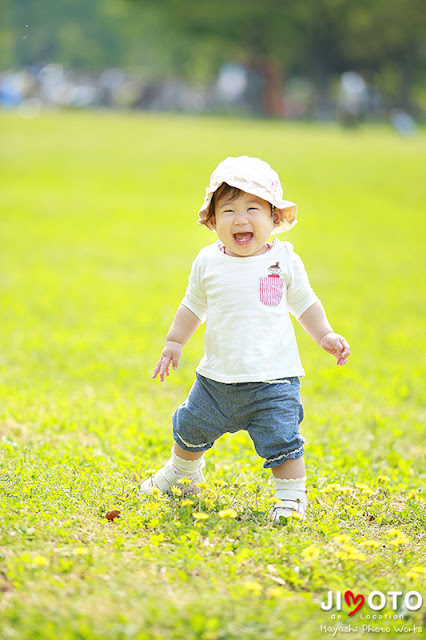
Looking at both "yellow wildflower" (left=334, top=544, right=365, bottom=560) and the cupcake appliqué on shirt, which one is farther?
the cupcake appliqué on shirt

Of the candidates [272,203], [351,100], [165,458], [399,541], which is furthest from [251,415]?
[351,100]

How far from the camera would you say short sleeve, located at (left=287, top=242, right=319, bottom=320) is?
12.4 feet

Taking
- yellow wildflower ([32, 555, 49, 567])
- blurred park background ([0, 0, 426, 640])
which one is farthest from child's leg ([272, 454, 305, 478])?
yellow wildflower ([32, 555, 49, 567])

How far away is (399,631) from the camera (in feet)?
9.23

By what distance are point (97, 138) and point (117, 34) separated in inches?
2370

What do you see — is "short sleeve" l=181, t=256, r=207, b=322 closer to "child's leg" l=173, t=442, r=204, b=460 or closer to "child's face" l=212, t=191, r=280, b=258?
"child's face" l=212, t=191, r=280, b=258

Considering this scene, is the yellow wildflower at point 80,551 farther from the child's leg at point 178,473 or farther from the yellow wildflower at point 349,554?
the yellow wildflower at point 349,554

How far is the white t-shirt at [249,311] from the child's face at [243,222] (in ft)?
0.24

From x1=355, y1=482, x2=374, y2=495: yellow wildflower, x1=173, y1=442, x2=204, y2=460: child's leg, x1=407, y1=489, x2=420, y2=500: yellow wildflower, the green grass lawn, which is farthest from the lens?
x1=407, y1=489, x2=420, y2=500: yellow wildflower

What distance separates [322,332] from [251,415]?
0.50 metres

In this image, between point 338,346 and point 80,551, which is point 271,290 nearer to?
point 338,346

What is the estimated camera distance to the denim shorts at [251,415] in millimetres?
3676

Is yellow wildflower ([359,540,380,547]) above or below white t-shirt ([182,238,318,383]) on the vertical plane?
below

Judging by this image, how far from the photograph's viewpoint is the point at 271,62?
2505 inches
